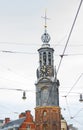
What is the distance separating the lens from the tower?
62531 mm

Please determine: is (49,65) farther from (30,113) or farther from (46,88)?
(30,113)

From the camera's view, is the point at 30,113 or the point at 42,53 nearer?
the point at 42,53

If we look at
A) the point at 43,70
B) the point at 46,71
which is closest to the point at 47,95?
the point at 46,71

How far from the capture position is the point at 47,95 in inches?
2454

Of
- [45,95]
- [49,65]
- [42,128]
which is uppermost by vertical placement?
[49,65]

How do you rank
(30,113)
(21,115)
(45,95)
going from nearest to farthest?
(45,95) < (30,113) < (21,115)

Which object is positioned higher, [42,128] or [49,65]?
[49,65]

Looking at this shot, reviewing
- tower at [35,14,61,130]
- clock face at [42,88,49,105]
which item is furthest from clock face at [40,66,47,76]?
clock face at [42,88,49,105]

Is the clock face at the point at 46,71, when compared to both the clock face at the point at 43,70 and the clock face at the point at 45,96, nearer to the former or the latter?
the clock face at the point at 43,70

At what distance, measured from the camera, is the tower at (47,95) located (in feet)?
205

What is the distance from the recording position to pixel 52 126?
2468 inches

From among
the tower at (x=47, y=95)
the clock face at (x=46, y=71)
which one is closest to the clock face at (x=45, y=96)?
the tower at (x=47, y=95)

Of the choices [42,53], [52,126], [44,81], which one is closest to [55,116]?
[52,126]

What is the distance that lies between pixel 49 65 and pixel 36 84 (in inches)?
142
